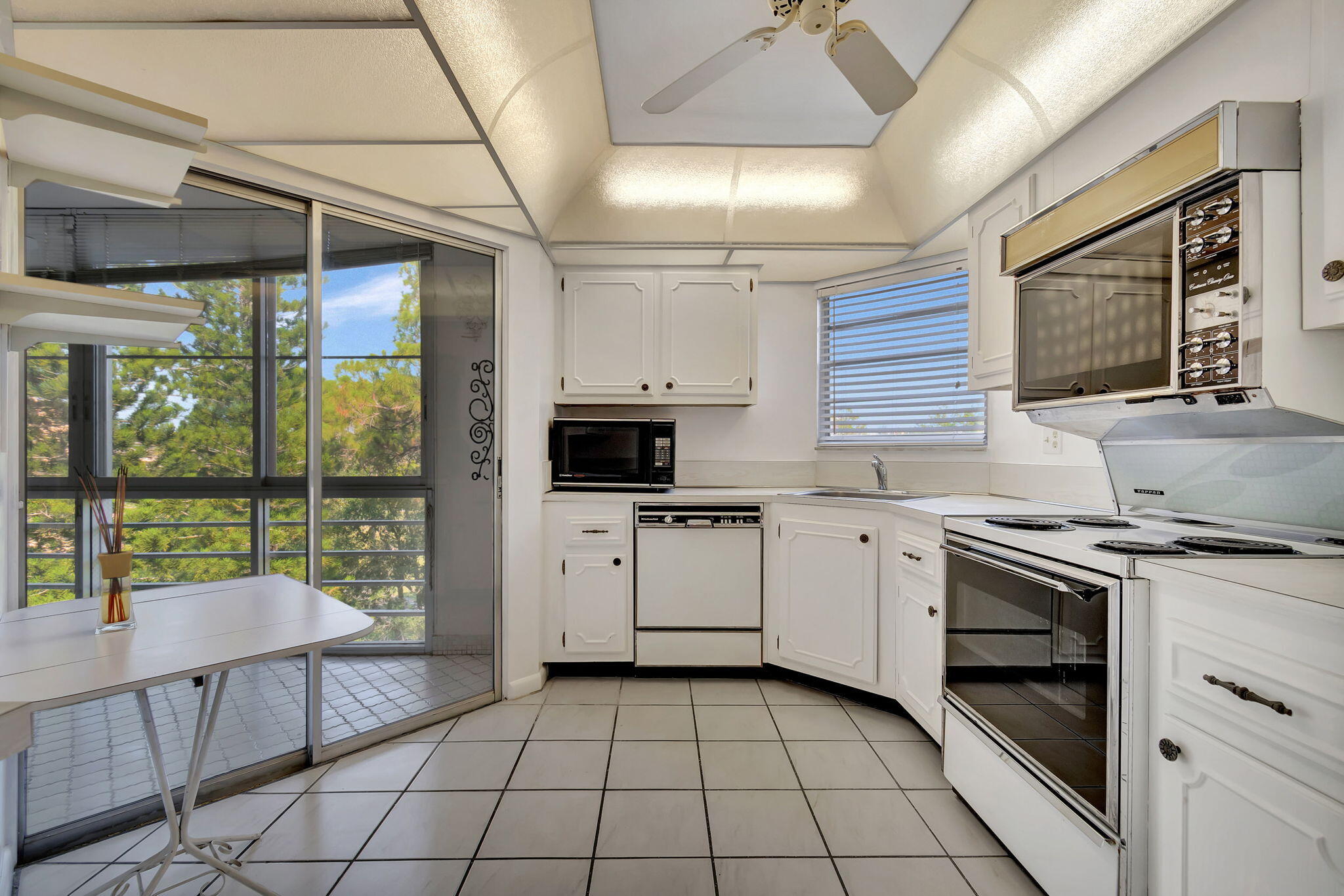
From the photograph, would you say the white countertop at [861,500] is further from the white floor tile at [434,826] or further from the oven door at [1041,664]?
the white floor tile at [434,826]

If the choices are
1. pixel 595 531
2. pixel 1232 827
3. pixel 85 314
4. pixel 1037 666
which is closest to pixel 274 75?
pixel 85 314

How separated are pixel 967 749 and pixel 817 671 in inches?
40.1

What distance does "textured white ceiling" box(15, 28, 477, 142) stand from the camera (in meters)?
1.44

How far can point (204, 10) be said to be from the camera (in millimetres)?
1358

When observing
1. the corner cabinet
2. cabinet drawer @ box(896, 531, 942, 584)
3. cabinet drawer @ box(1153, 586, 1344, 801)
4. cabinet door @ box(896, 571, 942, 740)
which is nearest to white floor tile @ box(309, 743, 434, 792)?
the corner cabinet

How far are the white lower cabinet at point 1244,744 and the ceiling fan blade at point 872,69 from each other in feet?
4.51

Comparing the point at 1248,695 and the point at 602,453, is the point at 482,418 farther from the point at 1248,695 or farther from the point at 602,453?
the point at 1248,695

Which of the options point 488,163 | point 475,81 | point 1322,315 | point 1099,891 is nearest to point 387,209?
point 488,163

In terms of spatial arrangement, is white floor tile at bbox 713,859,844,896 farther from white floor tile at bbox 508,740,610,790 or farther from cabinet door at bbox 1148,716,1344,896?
cabinet door at bbox 1148,716,1344,896

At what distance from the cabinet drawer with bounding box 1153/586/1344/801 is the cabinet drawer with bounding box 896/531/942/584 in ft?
3.10

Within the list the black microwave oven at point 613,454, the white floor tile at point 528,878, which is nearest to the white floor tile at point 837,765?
the white floor tile at point 528,878

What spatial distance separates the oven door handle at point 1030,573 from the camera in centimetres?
137

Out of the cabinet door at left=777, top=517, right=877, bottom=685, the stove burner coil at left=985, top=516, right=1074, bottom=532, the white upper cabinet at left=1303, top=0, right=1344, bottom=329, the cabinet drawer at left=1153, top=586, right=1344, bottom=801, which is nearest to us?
the cabinet drawer at left=1153, top=586, right=1344, bottom=801

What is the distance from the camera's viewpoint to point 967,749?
74.7 inches
